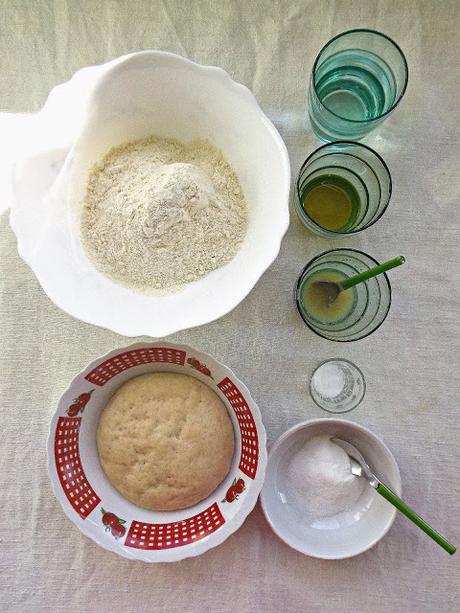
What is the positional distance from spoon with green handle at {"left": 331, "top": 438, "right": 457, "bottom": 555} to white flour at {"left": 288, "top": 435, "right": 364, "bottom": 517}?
11 millimetres

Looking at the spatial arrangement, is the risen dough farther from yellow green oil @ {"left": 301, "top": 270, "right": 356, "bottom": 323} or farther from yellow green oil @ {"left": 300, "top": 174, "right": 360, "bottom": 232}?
yellow green oil @ {"left": 300, "top": 174, "right": 360, "bottom": 232}

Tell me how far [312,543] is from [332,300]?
39 centimetres

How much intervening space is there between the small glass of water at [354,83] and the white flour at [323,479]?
20.0 inches

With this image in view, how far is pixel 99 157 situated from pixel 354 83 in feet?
1.49

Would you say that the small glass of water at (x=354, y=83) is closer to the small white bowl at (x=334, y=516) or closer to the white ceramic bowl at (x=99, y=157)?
the white ceramic bowl at (x=99, y=157)

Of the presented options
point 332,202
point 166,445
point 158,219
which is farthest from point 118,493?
point 332,202

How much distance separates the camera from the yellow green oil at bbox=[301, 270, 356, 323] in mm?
896

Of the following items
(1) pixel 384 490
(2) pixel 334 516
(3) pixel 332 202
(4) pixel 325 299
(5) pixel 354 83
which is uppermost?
(5) pixel 354 83

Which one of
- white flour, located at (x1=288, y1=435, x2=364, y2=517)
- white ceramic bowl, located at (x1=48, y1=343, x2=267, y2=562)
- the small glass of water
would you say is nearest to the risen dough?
white ceramic bowl, located at (x1=48, y1=343, x2=267, y2=562)

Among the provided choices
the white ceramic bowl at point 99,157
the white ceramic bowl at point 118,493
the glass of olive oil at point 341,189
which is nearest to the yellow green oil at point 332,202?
the glass of olive oil at point 341,189

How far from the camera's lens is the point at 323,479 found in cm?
85

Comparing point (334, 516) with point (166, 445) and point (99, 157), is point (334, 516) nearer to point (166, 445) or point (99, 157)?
point (166, 445)

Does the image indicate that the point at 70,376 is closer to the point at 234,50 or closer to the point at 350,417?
the point at 350,417

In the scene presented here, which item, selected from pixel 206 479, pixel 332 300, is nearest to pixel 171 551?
pixel 206 479
